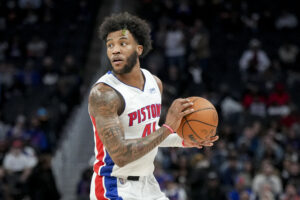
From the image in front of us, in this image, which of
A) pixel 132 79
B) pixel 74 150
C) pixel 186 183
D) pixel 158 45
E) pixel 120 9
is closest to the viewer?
pixel 132 79

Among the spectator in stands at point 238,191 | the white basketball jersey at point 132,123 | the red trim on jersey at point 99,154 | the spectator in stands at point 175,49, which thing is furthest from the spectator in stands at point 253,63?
the red trim on jersey at point 99,154

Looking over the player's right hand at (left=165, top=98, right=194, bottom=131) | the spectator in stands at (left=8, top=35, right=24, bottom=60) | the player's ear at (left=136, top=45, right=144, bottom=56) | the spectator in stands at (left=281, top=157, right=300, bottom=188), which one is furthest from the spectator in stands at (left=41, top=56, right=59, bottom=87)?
the player's right hand at (left=165, top=98, right=194, bottom=131)

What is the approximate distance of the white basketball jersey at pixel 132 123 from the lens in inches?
181

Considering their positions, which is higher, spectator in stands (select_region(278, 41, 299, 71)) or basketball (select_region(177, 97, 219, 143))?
spectator in stands (select_region(278, 41, 299, 71))

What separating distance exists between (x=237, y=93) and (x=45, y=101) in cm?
521

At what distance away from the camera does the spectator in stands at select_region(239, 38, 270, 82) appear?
47.5 ft

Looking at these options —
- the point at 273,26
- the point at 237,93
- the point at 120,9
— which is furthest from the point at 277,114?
the point at 120,9

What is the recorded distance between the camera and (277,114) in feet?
43.3

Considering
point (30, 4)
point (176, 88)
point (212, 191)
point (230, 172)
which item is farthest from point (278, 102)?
point (30, 4)

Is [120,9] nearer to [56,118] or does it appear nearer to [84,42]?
[84,42]

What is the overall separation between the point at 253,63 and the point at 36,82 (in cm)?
640

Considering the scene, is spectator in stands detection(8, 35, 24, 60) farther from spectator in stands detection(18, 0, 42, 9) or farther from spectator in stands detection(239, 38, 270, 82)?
spectator in stands detection(239, 38, 270, 82)

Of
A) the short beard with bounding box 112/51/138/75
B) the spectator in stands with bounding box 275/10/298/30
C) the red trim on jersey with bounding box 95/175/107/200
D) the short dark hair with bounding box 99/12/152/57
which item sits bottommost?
the red trim on jersey with bounding box 95/175/107/200

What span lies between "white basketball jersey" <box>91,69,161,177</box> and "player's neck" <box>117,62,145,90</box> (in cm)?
6
